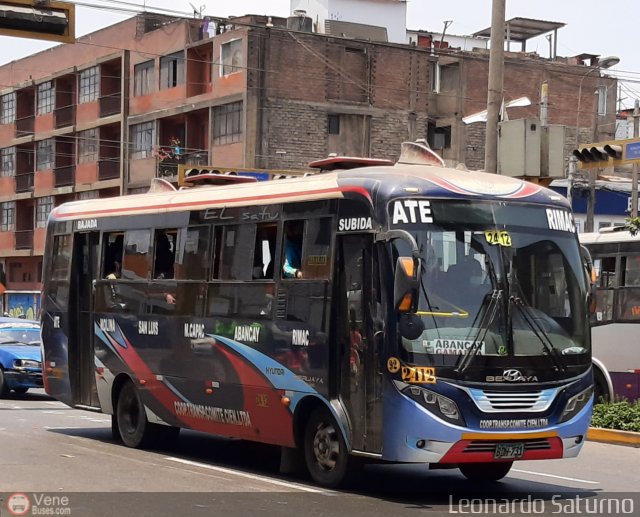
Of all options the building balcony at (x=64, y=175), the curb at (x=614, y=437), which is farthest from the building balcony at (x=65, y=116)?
the curb at (x=614, y=437)

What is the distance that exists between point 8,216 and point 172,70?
63.6 feet

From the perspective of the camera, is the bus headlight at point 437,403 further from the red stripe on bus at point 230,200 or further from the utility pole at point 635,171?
the utility pole at point 635,171

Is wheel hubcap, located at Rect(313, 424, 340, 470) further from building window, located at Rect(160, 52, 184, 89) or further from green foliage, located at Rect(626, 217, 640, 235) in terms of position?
building window, located at Rect(160, 52, 184, 89)

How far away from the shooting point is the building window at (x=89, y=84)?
59156mm

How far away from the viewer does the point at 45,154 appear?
64.3 meters

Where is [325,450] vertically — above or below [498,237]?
below

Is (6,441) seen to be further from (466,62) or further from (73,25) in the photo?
(466,62)

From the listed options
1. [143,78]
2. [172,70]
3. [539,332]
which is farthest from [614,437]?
[143,78]

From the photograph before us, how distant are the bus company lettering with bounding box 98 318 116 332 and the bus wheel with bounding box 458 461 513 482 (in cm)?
542

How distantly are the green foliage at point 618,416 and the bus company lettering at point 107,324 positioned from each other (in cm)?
747

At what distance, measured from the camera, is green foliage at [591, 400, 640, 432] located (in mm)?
17906

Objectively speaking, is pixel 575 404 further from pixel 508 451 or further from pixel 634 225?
pixel 634 225

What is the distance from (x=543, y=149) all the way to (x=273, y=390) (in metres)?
7.07

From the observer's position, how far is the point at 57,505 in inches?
408
